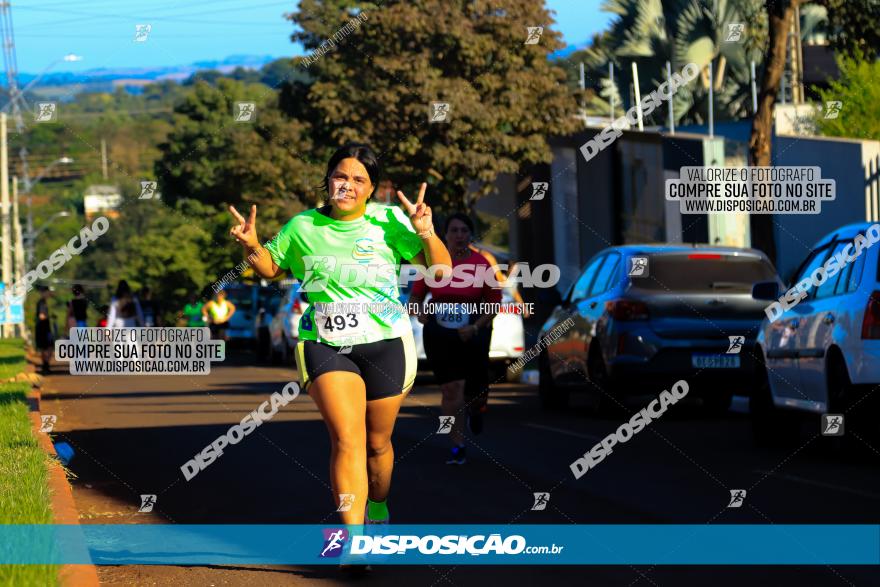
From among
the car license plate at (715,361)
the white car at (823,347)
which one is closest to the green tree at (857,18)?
the car license plate at (715,361)

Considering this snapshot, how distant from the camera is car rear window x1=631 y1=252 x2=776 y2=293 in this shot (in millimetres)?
16062

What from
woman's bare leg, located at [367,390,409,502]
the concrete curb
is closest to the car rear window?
the concrete curb

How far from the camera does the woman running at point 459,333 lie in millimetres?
12367

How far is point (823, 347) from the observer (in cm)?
1220

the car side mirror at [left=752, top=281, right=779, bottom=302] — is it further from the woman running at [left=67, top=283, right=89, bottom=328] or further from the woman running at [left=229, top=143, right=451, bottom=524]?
the woman running at [left=67, top=283, right=89, bottom=328]

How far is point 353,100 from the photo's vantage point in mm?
32656

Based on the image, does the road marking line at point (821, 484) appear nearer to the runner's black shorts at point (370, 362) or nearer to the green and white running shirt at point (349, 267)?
the runner's black shorts at point (370, 362)

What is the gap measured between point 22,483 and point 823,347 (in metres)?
5.94

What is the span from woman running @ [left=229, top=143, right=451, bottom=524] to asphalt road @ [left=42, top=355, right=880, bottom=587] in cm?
69

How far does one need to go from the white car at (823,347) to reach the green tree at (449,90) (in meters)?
18.3

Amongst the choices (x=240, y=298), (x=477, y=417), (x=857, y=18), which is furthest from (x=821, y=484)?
(x=240, y=298)

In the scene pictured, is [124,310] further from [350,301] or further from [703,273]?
[350,301]

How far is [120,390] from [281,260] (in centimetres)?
1738

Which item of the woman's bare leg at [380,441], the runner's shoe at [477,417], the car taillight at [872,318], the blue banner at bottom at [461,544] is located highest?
the car taillight at [872,318]
